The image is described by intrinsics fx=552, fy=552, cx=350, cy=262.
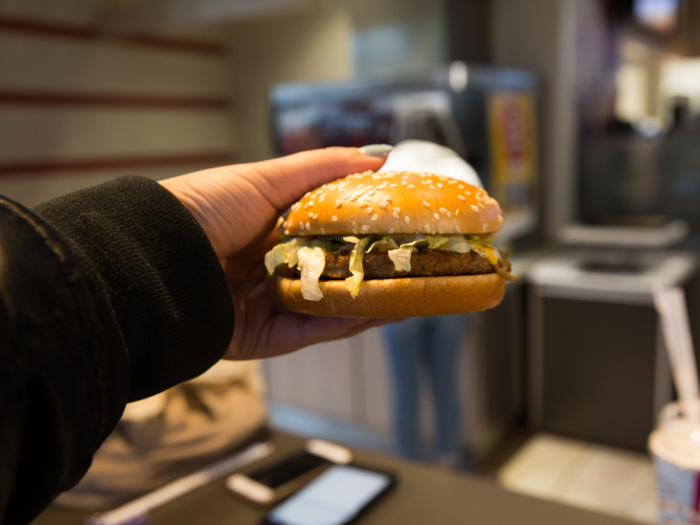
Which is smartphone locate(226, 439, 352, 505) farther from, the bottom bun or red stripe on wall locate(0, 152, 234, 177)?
red stripe on wall locate(0, 152, 234, 177)

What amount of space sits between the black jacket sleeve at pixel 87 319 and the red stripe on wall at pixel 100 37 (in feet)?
10.9

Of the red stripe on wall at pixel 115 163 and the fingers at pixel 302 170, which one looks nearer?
the fingers at pixel 302 170

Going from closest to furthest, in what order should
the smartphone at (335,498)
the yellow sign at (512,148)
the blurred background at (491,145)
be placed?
the smartphone at (335,498) < the blurred background at (491,145) < the yellow sign at (512,148)

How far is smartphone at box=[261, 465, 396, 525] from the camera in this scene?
1243mm

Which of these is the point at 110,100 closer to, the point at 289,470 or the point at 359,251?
the point at 289,470

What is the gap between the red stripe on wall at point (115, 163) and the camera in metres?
3.51

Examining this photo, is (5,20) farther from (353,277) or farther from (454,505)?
(454,505)

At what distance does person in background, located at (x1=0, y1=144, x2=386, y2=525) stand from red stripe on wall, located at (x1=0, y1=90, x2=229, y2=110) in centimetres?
302

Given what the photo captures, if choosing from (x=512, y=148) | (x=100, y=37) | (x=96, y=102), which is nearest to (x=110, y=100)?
(x=96, y=102)

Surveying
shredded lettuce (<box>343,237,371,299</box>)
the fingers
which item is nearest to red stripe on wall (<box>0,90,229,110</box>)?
the fingers

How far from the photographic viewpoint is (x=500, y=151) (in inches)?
132

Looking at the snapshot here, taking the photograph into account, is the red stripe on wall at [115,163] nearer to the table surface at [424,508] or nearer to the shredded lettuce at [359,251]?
the table surface at [424,508]

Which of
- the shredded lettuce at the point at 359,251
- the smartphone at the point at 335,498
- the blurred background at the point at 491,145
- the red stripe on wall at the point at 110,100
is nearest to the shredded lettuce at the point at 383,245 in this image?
the shredded lettuce at the point at 359,251

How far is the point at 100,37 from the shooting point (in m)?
3.86
